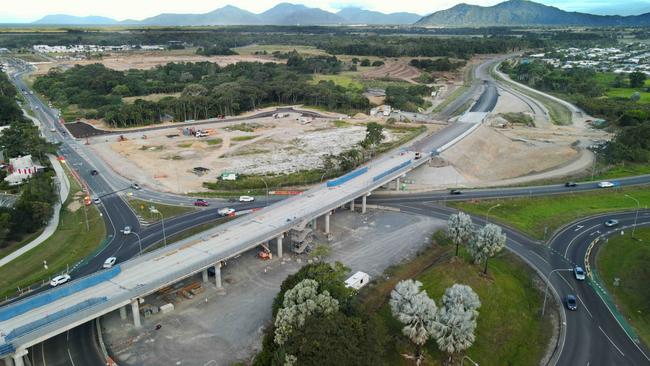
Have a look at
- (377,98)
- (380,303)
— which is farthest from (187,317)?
(377,98)

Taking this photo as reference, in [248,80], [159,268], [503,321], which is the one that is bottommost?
[503,321]

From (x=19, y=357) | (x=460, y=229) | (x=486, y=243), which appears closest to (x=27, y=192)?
(x=19, y=357)

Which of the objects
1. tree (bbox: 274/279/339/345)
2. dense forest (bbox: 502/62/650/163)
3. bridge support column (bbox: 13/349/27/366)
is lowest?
bridge support column (bbox: 13/349/27/366)

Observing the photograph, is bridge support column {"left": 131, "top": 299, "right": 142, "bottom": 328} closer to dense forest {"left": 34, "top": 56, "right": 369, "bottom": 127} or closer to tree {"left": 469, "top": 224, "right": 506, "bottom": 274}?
tree {"left": 469, "top": 224, "right": 506, "bottom": 274}

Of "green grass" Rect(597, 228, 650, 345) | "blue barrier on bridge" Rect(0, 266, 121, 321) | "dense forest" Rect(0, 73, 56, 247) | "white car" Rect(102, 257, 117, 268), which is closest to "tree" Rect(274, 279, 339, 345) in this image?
"blue barrier on bridge" Rect(0, 266, 121, 321)

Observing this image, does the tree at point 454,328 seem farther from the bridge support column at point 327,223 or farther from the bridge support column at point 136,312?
the bridge support column at point 136,312

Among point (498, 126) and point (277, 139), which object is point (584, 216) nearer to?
point (498, 126)

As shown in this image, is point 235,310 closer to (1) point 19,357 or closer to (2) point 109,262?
(2) point 109,262
